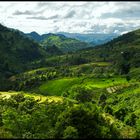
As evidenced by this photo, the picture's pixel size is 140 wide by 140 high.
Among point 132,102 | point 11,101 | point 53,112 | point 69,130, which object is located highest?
point 69,130

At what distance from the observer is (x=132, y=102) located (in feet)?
632

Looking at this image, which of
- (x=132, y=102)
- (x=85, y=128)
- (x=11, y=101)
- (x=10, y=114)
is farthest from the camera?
(x=132, y=102)

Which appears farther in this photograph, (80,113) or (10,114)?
(10,114)

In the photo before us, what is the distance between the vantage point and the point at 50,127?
9562 cm

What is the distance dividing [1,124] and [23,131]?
40.9ft

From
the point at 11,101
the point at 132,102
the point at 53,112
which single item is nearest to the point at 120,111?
the point at 132,102

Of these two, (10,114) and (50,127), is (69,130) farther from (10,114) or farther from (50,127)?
(10,114)

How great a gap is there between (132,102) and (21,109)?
3054 inches

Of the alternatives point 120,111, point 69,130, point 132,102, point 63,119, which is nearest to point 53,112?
point 63,119

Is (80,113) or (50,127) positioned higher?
(80,113)

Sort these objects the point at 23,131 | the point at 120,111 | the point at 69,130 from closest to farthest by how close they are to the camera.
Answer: the point at 69,130 < the point at 23,131 < the point at 120,111

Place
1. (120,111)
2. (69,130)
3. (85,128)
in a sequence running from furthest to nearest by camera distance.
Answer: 1. (120,111)
2. (85,128)
3. (69,130)

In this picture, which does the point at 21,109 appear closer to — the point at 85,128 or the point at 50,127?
the point at 50,127

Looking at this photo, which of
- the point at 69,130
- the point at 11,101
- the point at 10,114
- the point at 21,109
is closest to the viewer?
the point at 69,130
